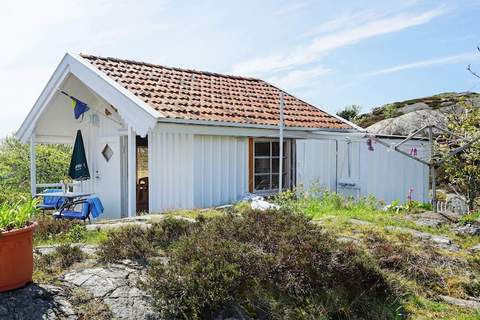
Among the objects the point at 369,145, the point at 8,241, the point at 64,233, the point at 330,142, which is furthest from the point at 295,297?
the point at 330,142

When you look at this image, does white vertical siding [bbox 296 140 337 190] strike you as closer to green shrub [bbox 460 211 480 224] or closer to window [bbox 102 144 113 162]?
green shrub [bbox 460 211 480 224]

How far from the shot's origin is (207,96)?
1163cm

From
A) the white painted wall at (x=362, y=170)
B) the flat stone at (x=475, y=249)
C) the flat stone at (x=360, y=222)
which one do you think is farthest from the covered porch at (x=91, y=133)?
the flat stone at (x=475, y=249)

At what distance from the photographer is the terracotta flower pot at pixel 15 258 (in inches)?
135

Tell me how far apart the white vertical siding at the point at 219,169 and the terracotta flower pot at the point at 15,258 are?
635 centimetres

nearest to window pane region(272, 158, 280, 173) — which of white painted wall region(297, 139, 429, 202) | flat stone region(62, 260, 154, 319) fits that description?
white painted wall region(297, 139, 429, 202)

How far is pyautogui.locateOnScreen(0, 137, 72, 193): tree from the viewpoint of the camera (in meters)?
20.9

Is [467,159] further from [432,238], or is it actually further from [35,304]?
[35,304]

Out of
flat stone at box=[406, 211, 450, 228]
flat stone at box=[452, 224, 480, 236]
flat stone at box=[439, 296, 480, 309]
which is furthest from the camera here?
flat stone at box=[406, 211, 450, 228]

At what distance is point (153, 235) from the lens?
5.20 metres

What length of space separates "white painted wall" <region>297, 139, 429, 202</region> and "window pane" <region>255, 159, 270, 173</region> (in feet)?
3.11

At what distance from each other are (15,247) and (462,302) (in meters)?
4.42

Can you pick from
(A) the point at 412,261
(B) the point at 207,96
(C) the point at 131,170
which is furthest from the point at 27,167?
(A) the point at 412,261

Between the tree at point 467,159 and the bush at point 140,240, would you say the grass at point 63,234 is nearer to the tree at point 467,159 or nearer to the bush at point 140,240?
the bush at point 140,240
